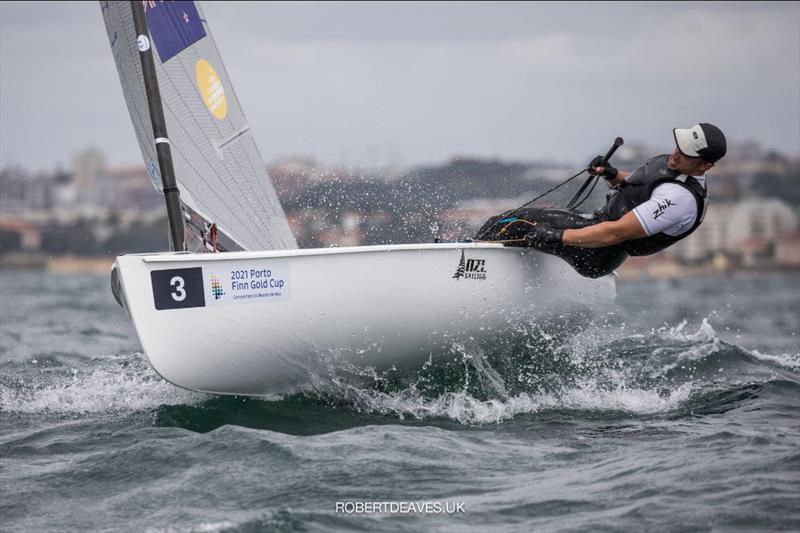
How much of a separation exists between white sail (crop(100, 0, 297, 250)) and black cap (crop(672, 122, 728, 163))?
8.84ft

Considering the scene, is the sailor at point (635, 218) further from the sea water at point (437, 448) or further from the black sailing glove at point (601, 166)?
the sea water at point (437, 448)

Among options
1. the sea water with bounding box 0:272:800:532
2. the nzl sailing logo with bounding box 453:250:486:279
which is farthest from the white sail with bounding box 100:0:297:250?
the nzl sailing logo with bounding box 453:250:486:279

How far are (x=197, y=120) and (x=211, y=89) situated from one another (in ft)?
0.87

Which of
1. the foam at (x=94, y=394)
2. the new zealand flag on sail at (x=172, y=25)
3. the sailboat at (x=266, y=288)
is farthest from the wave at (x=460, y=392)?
the new zealand flag on sail at (x=172, y=25)

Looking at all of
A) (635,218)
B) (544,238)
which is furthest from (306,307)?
(635,218)

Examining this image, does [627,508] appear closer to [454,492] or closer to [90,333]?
[454,492]

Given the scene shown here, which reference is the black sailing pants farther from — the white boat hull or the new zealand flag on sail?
the new zealand flag on sail

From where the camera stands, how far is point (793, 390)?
19.2 ft

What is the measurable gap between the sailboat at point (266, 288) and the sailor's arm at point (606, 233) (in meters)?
0.28

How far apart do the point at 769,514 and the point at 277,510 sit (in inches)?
67.7

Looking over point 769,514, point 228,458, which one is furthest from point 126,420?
point 769,514

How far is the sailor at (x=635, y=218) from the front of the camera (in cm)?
545

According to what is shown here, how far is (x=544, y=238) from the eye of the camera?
5.65 meters

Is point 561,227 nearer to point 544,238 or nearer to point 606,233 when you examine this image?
point 544,238
